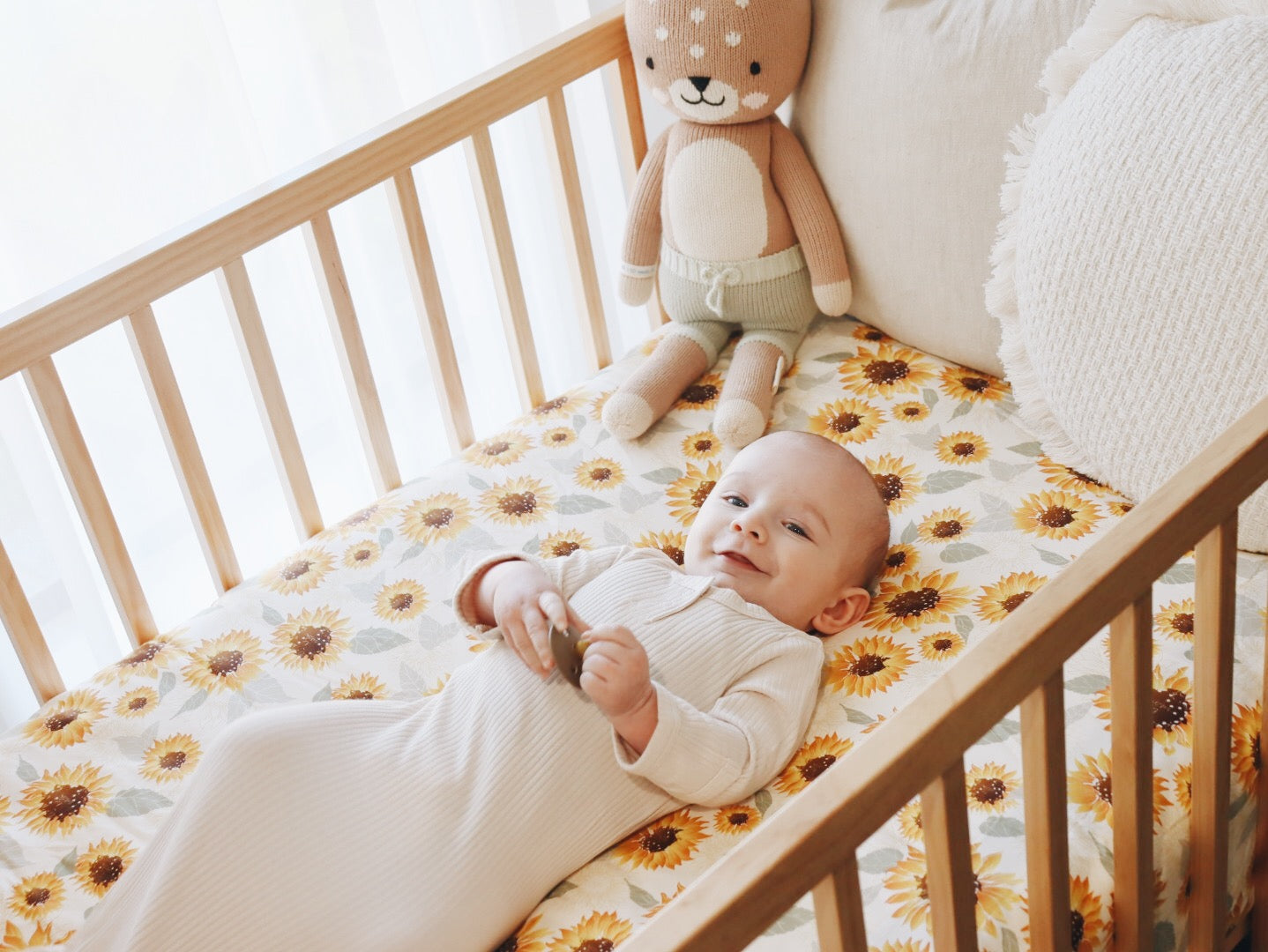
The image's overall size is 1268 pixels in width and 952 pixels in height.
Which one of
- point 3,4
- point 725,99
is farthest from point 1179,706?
point 3,4

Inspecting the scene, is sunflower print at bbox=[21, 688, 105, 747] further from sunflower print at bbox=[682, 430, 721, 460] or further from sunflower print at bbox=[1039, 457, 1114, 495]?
sunflower print at bbox=[1039, 457, 1114, 495]

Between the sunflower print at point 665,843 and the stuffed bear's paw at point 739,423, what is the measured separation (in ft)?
1.49

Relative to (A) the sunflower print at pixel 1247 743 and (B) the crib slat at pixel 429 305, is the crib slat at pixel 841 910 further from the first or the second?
(B) the crib slat at pixel 429 305

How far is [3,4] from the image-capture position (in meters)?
1.51

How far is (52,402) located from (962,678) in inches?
35.0

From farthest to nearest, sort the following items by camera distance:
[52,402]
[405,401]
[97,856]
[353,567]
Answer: [405,401] → [353,567] → [52,402] → [97,856]

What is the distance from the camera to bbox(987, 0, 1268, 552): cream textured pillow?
41.3 inches

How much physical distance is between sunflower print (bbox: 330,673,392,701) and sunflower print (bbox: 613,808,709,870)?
29cm

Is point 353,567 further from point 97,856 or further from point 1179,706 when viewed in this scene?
point 1179,706

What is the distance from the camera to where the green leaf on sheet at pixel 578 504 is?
136 cm

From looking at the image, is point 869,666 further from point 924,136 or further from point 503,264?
point 503,264

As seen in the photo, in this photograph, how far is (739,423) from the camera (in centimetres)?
137

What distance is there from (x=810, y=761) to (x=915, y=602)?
0.64ft

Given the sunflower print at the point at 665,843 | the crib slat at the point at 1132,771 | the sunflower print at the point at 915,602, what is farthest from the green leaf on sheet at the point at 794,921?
the sunflower print at the point at 915,602
